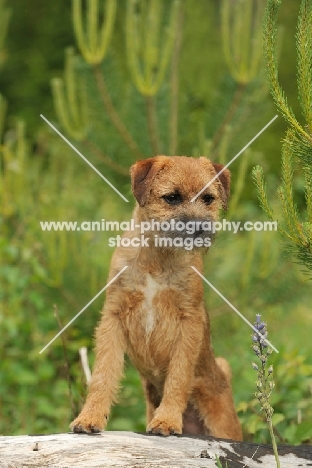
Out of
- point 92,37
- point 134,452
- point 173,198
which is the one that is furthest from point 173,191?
point 92,37

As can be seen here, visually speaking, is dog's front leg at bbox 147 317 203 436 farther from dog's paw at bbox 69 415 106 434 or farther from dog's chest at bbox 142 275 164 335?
dog's paw at bbox 69 415 106 434

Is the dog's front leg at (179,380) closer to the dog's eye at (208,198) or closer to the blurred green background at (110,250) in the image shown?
the dog's eye at (208,198)

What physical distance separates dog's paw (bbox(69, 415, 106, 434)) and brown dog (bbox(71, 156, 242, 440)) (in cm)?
14

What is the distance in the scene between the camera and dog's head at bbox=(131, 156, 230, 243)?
4305mm

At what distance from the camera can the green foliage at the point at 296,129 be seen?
11.6 feet

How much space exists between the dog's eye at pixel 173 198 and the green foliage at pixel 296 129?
569 millimetres

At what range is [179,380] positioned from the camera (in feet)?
14.2

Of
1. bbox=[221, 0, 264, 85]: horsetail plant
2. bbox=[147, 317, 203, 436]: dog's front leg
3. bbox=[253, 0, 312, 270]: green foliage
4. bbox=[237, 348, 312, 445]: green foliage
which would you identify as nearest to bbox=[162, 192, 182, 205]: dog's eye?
bbox=[253, 0, 312, 270]: green foliage

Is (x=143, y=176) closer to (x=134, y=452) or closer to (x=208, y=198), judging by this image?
(x=208, y=198)

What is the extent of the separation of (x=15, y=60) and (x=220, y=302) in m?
8.81

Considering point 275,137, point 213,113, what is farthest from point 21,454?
point 275,137

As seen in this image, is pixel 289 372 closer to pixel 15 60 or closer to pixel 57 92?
pixel 57 92

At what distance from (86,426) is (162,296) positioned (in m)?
0.86

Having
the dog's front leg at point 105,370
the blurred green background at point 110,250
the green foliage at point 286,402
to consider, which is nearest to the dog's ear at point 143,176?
the dog's front leg at point 105,370
